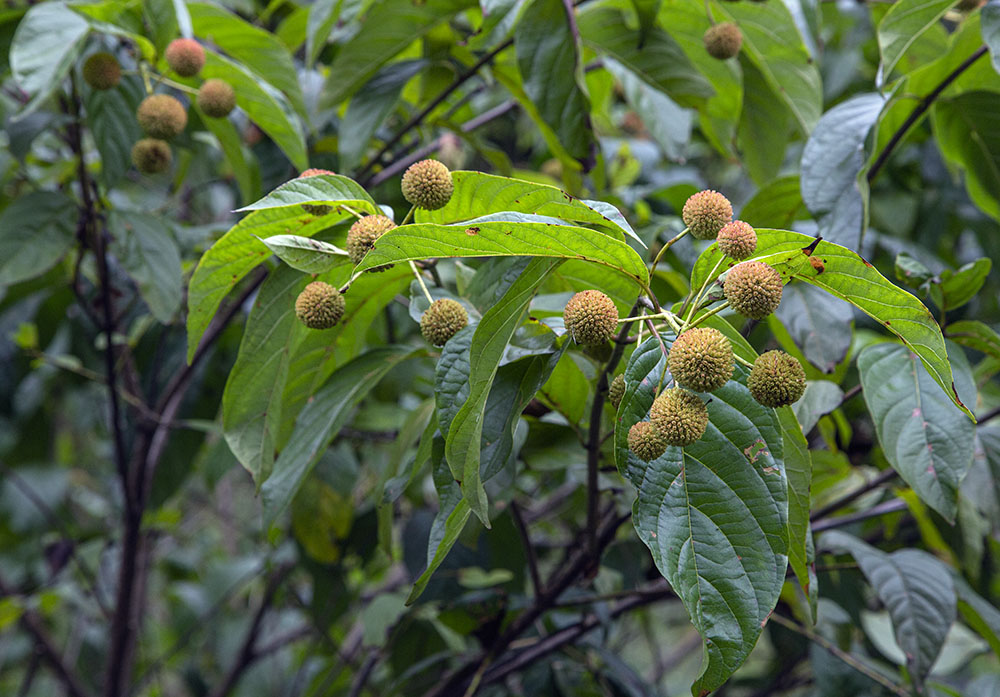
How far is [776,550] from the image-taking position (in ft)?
2.31

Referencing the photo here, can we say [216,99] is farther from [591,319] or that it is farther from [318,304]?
[591,319]

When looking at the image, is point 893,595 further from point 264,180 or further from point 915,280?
point 264,180

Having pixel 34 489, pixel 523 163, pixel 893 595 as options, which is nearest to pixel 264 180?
pixel 34 489

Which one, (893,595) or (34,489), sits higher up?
(893,595)

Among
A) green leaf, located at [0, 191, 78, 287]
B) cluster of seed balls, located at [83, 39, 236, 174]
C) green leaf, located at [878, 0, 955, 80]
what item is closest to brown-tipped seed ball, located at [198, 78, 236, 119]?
cluster of seed balls, located at [83, 39, 236, 174]

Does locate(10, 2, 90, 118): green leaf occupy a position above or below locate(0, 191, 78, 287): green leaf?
above

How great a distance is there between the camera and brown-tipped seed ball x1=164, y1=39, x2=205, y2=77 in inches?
47.4

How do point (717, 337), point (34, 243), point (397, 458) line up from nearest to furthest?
point (717, 337) → point (397, 458) → point (34, 243)

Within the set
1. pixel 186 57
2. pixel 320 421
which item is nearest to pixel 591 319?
pixel 320 421

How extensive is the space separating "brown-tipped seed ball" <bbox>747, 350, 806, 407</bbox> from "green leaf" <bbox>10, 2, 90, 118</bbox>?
0.95m

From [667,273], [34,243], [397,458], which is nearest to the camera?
[397,458]

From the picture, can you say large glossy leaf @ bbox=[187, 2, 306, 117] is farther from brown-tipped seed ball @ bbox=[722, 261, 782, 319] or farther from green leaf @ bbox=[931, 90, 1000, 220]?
green leaf @ bbox=[931, 90, 1000, 220]

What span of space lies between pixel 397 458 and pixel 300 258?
37 centimetres

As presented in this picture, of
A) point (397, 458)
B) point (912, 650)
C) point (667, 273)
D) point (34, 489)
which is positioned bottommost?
point (34, 489)
